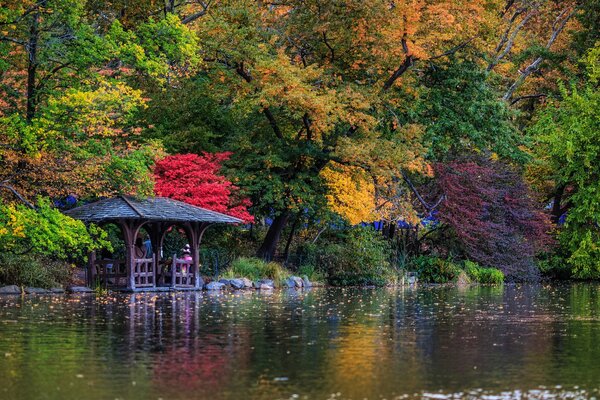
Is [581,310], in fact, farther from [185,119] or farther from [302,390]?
[185,119]

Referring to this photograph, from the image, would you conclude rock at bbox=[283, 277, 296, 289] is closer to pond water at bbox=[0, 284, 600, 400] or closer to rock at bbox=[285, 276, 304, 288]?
rock at bbox=[285, 276, 304, 288]

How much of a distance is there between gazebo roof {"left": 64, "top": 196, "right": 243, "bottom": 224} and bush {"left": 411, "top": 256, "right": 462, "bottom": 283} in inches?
488

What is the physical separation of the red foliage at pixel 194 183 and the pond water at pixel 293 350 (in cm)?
841

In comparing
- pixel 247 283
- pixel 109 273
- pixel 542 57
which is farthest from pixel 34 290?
pixel 542 57

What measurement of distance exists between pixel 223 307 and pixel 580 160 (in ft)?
90.5

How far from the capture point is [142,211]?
33.7 metres

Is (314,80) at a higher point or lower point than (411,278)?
higher

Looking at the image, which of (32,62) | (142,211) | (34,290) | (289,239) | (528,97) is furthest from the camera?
(528,97)

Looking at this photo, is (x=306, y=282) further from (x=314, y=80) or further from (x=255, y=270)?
(x=314, y=80)

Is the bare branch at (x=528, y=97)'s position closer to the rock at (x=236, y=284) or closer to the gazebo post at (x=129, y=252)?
the rock at (x=236, y=284)

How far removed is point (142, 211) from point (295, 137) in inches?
389

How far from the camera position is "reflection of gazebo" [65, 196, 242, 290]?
33.7 meters

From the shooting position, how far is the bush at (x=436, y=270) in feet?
150

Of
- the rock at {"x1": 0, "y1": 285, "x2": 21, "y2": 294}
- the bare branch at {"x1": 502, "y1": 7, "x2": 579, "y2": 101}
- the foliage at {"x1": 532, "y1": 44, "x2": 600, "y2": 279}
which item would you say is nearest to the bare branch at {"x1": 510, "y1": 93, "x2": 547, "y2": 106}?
the bare branch at {"x1": 502, "y1": 7, "x2": 579, "y2": 101}
